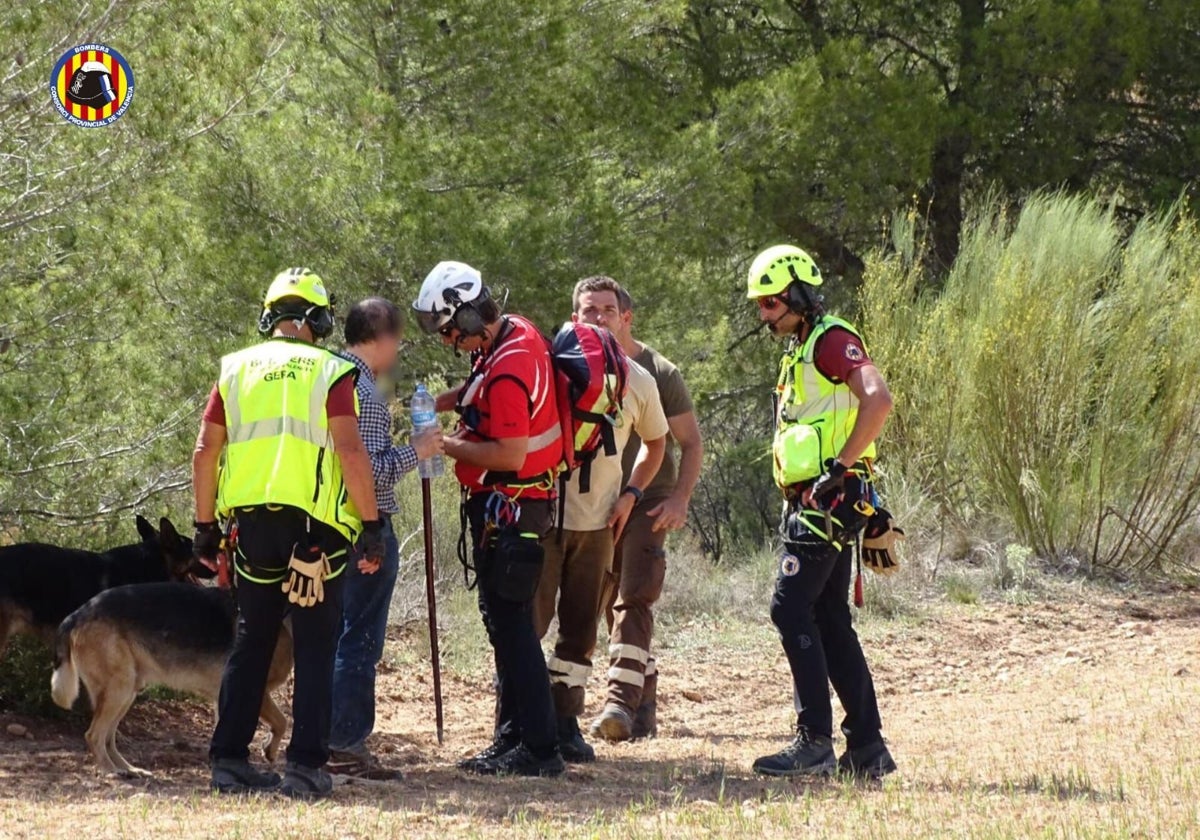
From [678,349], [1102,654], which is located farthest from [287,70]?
[1102,654]

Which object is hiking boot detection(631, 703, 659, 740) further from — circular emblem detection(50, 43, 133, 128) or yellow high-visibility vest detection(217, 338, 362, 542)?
circular emblem detection(50, 43, 133, 128)

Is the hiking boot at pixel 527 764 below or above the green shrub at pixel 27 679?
below

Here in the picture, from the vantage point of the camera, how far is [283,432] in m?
5.67

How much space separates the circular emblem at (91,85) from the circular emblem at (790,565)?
13.9 feet

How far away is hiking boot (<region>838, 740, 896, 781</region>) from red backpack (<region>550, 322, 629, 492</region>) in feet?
5.42

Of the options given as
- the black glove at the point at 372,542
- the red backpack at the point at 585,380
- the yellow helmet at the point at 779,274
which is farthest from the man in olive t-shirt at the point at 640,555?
the black glove at the point at 372,542

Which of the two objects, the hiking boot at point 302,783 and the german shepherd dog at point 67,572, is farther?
the german shepherd dog at point 67,572

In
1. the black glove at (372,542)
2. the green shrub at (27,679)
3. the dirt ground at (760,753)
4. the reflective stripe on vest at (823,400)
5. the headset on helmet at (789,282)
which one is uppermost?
the headset on helmet at (789,282)

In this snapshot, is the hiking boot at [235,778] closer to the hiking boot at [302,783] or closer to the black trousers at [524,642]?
the hiking boot at [302,783]

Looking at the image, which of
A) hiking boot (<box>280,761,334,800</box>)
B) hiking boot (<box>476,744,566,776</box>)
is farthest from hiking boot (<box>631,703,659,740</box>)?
hiking boot (<box>280,761,334,800</box>)

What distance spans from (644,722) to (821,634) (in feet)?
6.24

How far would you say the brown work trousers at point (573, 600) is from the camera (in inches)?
273

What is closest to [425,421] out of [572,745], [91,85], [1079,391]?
[572,745]

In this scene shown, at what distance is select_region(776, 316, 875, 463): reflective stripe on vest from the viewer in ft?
20.3
